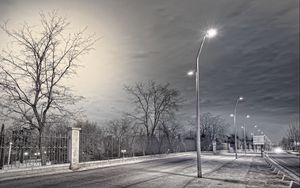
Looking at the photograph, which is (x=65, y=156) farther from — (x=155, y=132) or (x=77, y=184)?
(x=155, y=132)

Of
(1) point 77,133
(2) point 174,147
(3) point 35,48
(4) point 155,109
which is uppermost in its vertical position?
(3) point 35,48

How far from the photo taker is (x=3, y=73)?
1947 centimetres

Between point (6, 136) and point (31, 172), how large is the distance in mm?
2517

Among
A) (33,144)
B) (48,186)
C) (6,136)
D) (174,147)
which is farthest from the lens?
(174,147)

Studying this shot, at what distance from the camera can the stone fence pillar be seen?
20000mm

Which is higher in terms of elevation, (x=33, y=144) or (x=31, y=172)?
(x=33, y=144)

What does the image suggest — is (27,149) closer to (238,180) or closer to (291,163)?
(238,180)

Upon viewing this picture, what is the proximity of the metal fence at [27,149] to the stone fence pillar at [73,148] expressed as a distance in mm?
323

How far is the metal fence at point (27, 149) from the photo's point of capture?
15.8 m

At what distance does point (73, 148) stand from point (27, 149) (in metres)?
3.66

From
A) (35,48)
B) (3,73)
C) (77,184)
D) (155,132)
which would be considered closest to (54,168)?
(77,184)

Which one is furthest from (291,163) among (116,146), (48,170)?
(48,170)

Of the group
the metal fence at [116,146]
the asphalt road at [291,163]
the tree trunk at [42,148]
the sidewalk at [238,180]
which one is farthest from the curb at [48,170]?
the asphalt road at [291,163]

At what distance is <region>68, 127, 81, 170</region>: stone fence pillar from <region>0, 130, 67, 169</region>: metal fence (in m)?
0.32
